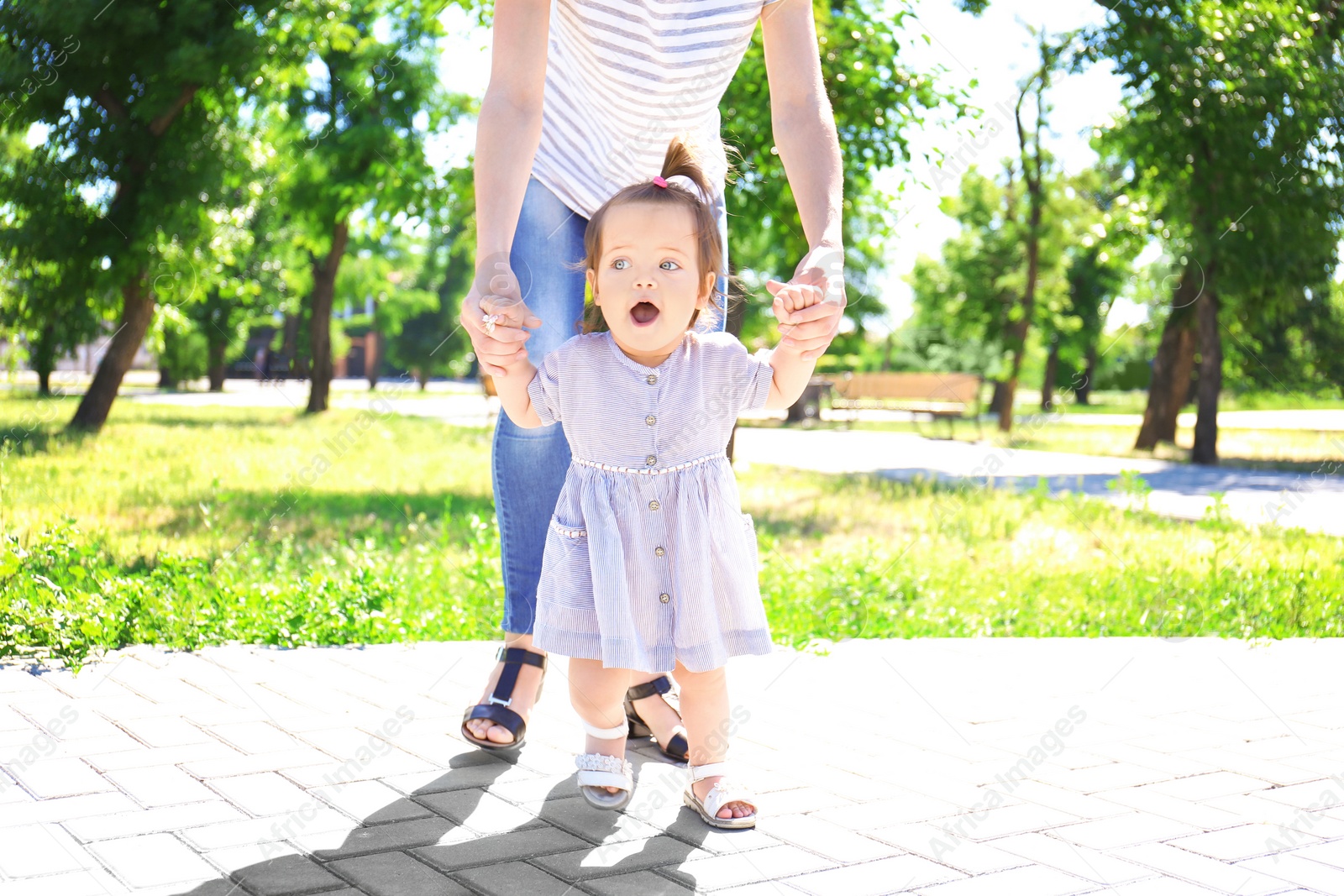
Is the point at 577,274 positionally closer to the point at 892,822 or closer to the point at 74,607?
the point at 892,822

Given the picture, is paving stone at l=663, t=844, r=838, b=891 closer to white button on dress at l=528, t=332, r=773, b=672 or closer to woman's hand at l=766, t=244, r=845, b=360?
white button on dress at l=528, t=332, r=773, b=672

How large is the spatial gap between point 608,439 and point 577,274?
1.97 ft

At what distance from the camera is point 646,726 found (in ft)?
9.93

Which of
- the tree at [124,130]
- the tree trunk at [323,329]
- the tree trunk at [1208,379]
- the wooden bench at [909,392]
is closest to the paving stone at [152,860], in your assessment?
the tree at [124,130]

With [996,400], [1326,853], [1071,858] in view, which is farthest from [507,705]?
[996,400]

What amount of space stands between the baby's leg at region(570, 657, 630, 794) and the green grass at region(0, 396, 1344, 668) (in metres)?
1.73

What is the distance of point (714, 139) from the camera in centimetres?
292

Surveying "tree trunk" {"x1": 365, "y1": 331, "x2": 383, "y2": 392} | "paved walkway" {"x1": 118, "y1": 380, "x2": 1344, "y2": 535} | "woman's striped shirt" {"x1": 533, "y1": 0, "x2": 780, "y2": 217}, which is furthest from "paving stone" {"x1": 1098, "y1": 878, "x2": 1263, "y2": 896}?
"tree trunk" {"x1": 365, "y1": 331, "x2": 383, "y2": 392}

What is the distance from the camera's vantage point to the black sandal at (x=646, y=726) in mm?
2832

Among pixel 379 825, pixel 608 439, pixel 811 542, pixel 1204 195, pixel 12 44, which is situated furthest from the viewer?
pixel 1204 195

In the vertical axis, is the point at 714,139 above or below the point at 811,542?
above

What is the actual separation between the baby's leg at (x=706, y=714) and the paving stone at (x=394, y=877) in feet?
1.96

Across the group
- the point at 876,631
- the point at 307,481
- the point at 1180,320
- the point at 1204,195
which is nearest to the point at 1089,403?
the point at 1180,320

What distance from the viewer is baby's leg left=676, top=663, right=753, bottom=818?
2467mm
